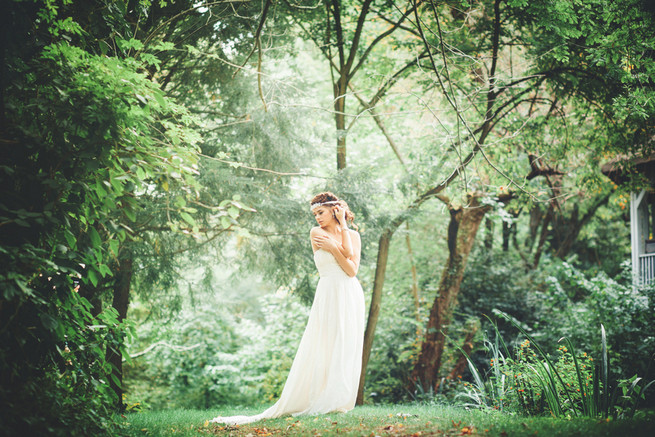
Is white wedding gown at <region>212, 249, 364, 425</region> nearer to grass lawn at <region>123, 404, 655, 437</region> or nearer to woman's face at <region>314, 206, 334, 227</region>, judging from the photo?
grass lawn at <region>123, 404, 655, 437</region>

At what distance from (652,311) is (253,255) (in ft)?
21.6

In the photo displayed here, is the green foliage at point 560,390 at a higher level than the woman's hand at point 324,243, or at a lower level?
lower

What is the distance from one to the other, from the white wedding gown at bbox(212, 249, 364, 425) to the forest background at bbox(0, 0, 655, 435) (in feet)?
5.27

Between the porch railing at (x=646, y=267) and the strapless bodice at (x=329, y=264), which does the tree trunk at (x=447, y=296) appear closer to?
the porch railing at (x=646, y=267)

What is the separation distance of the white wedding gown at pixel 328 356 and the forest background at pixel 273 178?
1606 mm

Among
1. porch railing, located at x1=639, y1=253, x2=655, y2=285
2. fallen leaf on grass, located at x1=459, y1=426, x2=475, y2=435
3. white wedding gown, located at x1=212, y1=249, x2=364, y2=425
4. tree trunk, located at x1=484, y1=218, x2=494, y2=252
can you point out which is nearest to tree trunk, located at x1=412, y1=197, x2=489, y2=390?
tree trunk, located at x1=484, y1=218, x2=494, y2=252

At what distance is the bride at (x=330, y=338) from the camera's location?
518 centimetres

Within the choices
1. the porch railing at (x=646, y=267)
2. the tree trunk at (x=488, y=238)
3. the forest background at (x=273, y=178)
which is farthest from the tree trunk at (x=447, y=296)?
the porch railing at (x=646, y=267)

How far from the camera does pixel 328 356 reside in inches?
210

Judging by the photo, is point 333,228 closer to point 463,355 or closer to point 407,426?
point 407,426

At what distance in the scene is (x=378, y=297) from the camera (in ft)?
27.4

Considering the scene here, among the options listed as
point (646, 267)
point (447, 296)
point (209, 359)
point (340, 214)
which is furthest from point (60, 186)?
point (646, 267)

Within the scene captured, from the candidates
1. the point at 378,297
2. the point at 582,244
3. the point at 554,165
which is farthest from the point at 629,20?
the point at 582,244

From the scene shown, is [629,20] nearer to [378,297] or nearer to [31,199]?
[378,297]
